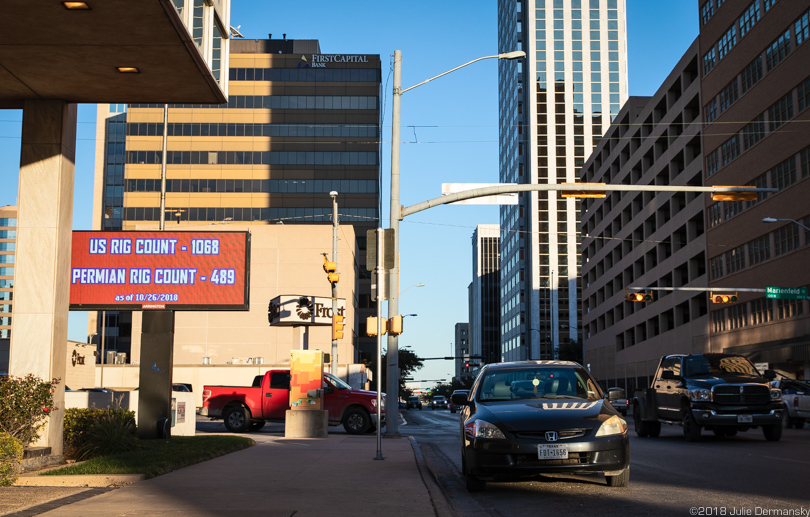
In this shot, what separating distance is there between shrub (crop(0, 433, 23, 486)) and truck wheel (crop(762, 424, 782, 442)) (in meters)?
15.8

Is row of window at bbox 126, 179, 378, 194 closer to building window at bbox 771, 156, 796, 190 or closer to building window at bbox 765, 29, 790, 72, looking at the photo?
building window at bbox 765, 29, 790, 72

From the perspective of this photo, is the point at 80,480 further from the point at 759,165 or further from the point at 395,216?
the point at 759,165

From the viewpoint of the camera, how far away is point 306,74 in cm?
10856

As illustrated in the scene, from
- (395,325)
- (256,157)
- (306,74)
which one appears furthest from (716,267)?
(306,74)

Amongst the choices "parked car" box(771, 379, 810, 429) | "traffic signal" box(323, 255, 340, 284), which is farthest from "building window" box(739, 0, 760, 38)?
"traffic signal" box(323, 255, 340, 284)

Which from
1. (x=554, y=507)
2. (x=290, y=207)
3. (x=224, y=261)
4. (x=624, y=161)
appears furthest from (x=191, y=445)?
Result: (x=290, y=207)

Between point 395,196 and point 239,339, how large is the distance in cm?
5739

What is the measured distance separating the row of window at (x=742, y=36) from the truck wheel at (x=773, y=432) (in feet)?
119

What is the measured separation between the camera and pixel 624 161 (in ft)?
288

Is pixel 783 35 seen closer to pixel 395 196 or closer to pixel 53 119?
pixel 395 196

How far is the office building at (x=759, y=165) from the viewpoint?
161ft

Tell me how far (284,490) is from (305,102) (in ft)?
332

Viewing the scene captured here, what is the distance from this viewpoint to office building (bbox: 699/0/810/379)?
49.0m

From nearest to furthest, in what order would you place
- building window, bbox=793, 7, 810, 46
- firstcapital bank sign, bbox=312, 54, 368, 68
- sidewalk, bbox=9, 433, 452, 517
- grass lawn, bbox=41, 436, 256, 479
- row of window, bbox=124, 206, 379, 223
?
sidewalk, bbox=9, 433, 452, 517, grass lawn, bbox=41, 436, 256, 479, building window, bbox=793, 7, 810, 46, row of window, bbox=124, 206, 379, 223, firstcapital bank sign, bbox=312, 54, 368, 68
